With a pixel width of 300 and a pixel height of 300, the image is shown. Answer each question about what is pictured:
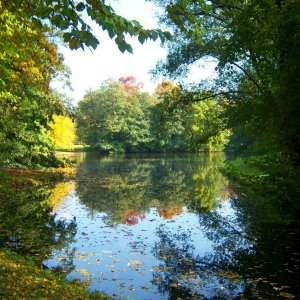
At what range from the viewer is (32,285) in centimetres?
623

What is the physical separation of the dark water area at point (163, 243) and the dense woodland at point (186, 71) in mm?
2141

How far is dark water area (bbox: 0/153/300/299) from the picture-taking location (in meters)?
7.56

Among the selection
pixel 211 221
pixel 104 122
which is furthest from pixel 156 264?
pixel 104 122

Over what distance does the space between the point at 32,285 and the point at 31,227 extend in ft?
20.8

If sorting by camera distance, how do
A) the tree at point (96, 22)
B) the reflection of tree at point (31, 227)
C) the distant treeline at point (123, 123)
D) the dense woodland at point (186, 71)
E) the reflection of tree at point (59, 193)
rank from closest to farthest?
the tree at point (96, 22)
the dense woodland at point (186, 71)
the reflection of tree at point (31, 227)
the reflection of tree at point (59, 193)
the distant treeline at point (123, 123)

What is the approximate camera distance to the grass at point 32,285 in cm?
573

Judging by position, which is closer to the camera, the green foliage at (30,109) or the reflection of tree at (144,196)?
the green foliage at (30,109)

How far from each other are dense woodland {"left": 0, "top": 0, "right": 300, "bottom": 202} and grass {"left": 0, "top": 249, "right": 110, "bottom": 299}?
386 centimetres

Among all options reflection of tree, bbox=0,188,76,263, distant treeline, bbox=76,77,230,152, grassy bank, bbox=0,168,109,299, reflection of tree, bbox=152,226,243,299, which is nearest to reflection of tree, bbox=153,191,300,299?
reflection of tree, bbox=152,226,243,299

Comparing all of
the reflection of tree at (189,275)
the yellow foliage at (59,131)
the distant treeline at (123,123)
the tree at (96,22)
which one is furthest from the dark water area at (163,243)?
the distant treeline at (123,123)

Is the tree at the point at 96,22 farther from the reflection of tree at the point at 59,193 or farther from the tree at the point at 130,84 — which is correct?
the tree at the point at 130,84

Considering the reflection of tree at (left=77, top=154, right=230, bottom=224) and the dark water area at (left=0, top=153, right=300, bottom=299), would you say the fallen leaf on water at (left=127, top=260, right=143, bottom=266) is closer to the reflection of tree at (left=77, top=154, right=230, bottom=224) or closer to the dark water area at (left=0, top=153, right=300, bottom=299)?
the dark water area at (left=0, top=153, right=300, bottom=299)

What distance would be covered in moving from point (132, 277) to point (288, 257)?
4.15 meters

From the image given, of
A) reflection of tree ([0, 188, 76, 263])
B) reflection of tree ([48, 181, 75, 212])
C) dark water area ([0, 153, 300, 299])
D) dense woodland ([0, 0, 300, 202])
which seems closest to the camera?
dense woodland ([0, 0, 300, 202])
